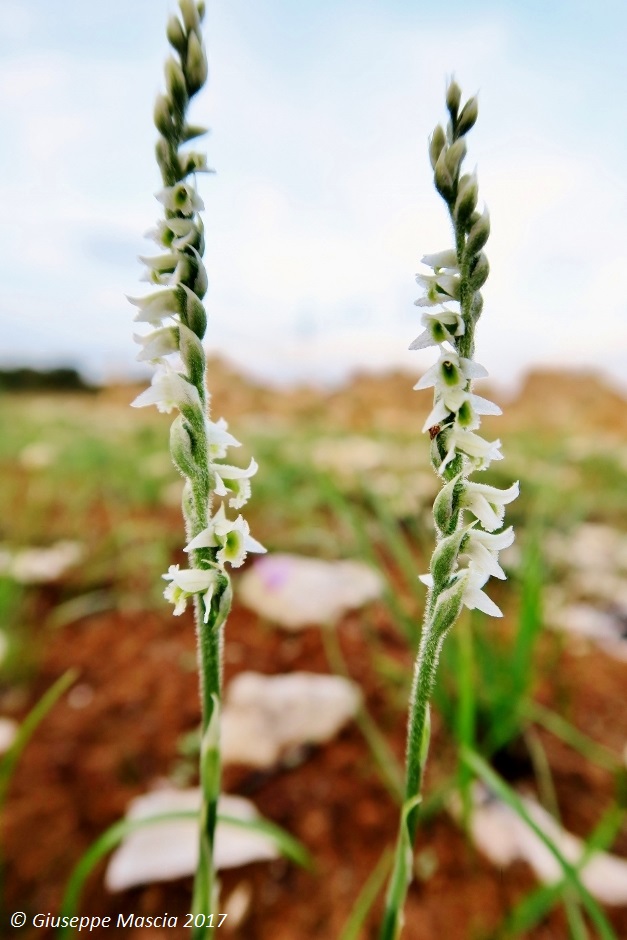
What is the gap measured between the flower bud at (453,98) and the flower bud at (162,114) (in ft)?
1.18

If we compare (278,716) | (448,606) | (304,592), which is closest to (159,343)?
(448,606)

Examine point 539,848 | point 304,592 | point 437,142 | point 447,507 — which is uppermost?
point 437,142

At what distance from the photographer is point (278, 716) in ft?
7.04

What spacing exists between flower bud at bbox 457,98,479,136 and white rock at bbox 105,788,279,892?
161 centimetres

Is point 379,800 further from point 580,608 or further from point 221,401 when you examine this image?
point 221,401

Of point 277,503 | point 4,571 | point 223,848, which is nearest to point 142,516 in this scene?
point 277,503

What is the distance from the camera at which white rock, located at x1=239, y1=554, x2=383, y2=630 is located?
9.34 ft

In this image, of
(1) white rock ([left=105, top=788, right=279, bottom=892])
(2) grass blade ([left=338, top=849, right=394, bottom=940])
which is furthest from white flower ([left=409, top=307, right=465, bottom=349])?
(1) white rock ([left=105, top=788, right=279, bottom=892])

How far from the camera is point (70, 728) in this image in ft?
7.89

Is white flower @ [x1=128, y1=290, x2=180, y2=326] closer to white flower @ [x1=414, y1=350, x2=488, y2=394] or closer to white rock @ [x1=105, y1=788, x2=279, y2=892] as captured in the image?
white flower @ [x1=414, y1=350, x2=488, y2=394]

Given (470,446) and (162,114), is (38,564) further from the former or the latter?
(470,446)

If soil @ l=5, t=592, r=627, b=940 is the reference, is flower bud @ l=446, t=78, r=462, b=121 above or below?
above

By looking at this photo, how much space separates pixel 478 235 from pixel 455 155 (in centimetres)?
10

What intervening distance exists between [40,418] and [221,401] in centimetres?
648
